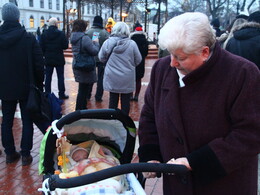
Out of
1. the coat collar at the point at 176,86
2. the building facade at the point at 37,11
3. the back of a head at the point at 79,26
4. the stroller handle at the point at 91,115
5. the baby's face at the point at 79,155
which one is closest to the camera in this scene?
the coat collar at the point at 176,86

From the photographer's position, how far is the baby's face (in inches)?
101

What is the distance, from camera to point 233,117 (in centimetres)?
163

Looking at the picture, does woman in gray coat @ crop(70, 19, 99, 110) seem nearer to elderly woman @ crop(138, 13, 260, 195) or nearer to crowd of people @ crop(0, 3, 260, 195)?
crowd of people @ crop(0, 3, 260, 195)

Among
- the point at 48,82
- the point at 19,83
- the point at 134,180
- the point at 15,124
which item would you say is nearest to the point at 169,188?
the point at 134,180

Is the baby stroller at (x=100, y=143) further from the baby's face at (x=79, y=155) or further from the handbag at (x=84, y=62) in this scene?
the handbag at (x=84, y=62)

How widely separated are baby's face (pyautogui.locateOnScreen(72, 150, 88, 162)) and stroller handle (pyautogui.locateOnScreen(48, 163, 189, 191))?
3.01 feet

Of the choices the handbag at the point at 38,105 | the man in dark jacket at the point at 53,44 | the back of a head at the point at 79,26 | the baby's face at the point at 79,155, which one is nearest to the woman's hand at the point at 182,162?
the baby's face at the point at 79,155

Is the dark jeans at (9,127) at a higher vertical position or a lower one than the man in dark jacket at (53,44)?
lower

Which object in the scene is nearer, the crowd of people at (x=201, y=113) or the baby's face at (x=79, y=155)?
the crowd of people at (x=201, y=113)

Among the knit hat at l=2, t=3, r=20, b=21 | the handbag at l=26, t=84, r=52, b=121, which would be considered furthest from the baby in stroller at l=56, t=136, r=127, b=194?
the knit hat at l=2, t=3, r=20, b=21

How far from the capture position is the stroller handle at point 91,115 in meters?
2.15

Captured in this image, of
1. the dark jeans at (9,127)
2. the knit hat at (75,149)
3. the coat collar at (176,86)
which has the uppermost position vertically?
the coat collar at (176,86)

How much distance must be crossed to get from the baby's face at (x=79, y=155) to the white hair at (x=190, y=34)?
1.32 m

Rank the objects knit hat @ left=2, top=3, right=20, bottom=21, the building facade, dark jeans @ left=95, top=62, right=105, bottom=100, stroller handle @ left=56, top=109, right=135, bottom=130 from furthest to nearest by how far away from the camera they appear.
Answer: the building facade
dark jeans @ left=95, top=62, right=105, bottom=100
knit hat @ left=2, top=3, right=20, bottom=21
stroller handle @ left=56, top=109, right=135, bottom=130
